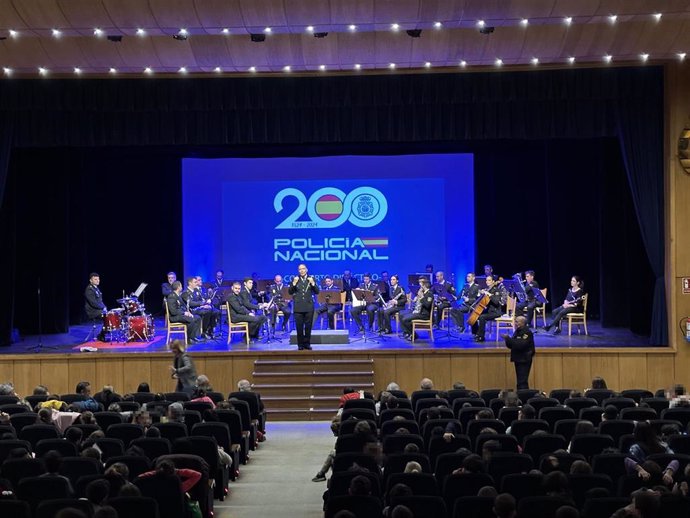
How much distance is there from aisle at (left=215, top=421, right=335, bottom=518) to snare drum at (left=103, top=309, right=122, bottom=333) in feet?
14.6

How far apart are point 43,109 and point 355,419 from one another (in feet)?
31.8

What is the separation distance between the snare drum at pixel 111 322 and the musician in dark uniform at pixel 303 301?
11.5 feet

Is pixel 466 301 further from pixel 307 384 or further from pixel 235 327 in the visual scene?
pixel 235 327

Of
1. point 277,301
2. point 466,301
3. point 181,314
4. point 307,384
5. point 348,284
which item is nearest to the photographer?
point 307,384

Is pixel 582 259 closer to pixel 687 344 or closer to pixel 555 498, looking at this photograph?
pixel 687 344

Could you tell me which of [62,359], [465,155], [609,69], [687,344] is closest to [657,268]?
[687,344]

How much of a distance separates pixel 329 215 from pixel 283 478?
463 inches

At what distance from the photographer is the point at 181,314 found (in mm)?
18266

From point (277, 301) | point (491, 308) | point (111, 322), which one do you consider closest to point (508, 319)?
point (491, 308)

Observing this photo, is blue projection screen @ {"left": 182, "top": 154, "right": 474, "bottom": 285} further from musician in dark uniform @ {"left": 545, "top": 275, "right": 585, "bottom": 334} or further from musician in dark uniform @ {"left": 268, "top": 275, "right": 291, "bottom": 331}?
musician in dark uniform @ {"left": 545, "top": 275, "right": 585, "bottom": 334}

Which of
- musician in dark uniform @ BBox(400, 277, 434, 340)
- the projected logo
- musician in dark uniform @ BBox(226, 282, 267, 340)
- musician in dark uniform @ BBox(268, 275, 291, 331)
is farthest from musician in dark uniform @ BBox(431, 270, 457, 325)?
the projected logo

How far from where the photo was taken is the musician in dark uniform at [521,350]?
15.4 m

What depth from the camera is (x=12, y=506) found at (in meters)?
7.25

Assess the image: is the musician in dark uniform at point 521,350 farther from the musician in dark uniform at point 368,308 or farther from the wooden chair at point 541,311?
the musician in dark uniform at point 368,308
